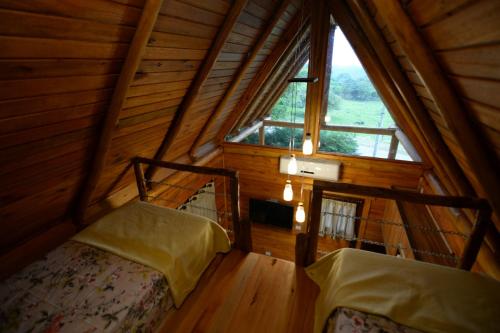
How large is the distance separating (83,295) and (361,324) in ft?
4.70

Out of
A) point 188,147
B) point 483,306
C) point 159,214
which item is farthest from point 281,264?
point 188,147

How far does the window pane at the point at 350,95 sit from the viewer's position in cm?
312

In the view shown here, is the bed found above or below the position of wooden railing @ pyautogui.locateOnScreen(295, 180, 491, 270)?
below

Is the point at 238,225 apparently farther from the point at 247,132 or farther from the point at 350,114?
the point at 247,132

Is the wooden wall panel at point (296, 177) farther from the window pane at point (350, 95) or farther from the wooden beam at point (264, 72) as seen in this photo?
the window pane at point (350, 95)

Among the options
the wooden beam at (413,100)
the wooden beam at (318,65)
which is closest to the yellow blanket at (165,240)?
the wooden beam at (413,100)

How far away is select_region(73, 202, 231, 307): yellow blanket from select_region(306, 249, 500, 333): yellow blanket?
88 cm

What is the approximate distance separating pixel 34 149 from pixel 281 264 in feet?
6.29

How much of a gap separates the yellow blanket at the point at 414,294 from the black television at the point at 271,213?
3.47m

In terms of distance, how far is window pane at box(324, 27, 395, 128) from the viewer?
3115mm

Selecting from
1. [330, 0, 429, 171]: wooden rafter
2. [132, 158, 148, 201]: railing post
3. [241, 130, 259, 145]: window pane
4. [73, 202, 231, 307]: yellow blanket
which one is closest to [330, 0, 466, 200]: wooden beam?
[330, 0, 429, 171]: wooden rafter

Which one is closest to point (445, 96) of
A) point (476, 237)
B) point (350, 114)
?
point (476, 237)

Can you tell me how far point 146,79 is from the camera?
1862 millimetres

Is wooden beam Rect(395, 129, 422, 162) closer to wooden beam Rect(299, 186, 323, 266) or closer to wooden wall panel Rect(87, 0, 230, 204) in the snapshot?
wooden beam Rect(299, 186, 323, 266)
